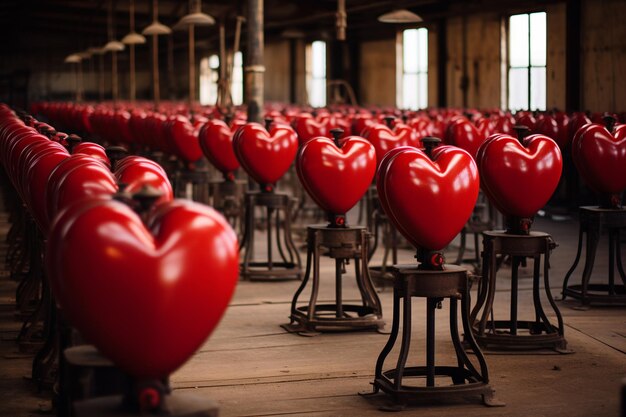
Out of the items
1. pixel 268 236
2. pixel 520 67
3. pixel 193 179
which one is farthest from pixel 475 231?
pixel 520 67

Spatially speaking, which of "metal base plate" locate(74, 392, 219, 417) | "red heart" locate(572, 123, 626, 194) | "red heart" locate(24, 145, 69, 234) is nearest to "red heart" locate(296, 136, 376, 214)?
"red heart" locate(572, 123, 626, 194)

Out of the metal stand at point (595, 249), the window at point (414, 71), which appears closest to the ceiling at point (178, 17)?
the window at point (414, 71)

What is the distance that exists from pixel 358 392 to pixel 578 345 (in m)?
1.59

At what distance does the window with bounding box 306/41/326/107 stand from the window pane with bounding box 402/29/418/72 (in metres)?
5.62

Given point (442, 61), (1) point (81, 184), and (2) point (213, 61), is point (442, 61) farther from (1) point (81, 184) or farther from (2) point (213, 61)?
(2) point (213, 61)

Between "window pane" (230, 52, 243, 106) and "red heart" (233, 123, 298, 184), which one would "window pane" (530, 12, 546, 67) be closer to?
"red heart" (233, 123, 298, 184)

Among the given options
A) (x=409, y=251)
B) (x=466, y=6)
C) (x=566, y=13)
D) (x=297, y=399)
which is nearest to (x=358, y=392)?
(x=297, y=399)

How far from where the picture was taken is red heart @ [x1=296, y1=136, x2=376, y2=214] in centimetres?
607

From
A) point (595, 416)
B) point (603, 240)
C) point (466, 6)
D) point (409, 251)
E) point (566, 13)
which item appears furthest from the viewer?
point (466, 6)

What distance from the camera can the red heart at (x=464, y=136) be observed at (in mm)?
8898

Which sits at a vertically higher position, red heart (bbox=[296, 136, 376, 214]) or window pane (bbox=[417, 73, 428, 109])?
window pane (bbox=[417, 73, 428, 109])

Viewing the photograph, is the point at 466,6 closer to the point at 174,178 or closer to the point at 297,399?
the point at 174,178

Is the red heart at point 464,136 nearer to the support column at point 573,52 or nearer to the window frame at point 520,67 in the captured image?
the support column at point 573,52

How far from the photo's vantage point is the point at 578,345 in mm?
5805
